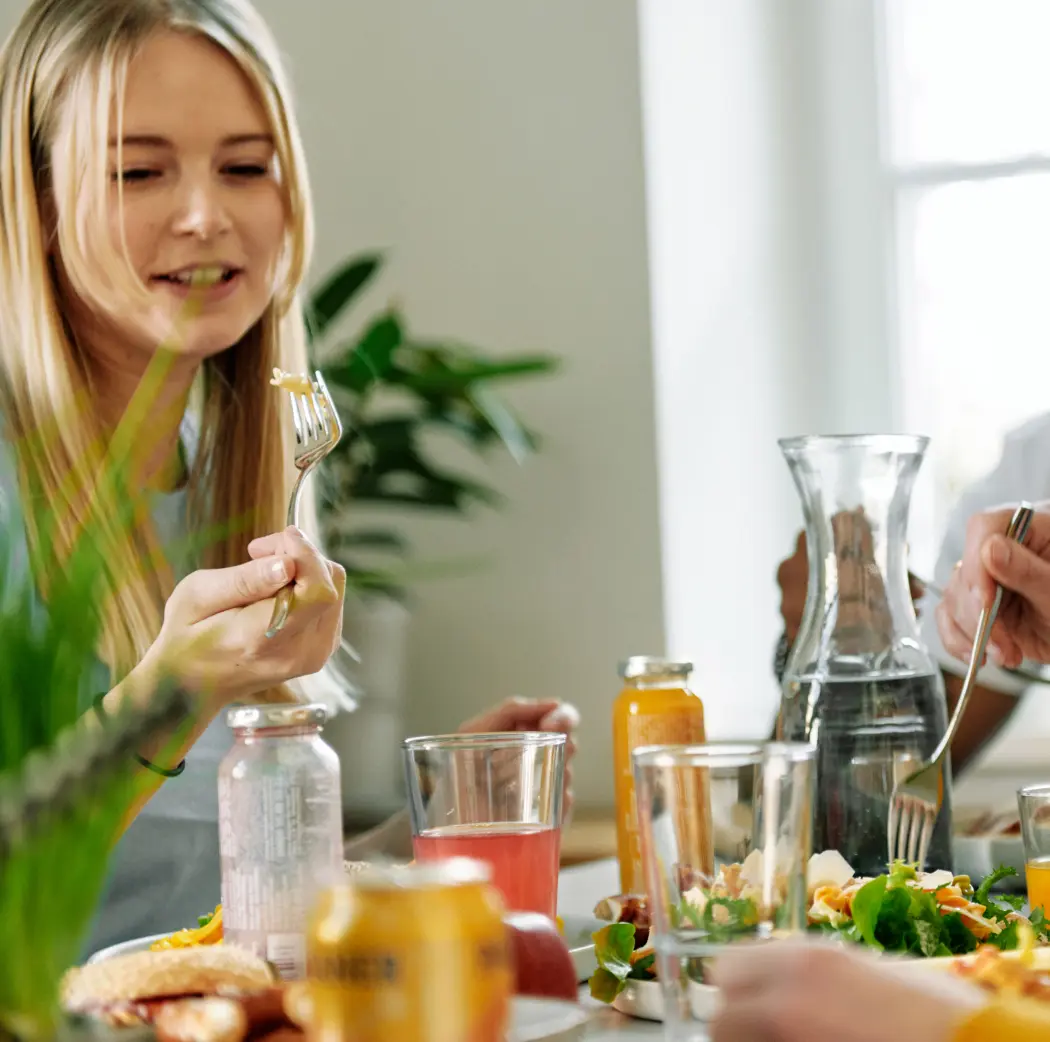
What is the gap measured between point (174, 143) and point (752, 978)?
1.10m

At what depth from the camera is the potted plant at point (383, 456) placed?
2191 millimetres

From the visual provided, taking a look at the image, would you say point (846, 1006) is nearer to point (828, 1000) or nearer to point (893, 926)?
point (828, 1000)

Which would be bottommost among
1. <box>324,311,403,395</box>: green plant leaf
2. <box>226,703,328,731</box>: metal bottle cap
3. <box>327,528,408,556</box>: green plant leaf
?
<box>226,703,328,731</box>: metal bottle cap

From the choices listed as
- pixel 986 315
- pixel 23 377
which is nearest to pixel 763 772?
pixel 23 377

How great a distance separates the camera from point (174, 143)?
1.39m

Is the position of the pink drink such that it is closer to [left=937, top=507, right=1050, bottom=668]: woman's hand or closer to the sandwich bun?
the sandwich bun

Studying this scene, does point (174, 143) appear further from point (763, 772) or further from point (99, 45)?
point (763, 772)

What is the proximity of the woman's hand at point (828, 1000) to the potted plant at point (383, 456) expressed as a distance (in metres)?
1.72

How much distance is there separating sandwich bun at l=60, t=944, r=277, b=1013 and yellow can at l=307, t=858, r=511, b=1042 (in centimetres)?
15

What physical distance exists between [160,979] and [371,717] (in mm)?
1668

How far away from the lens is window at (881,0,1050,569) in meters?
2.51

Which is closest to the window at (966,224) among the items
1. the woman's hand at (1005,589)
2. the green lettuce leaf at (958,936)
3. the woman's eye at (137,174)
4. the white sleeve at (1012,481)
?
the white sleeve at (1012,481)

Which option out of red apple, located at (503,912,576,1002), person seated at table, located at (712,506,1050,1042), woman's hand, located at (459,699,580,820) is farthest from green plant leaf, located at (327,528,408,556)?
person seated at table, located at (712,506,1050,1042)

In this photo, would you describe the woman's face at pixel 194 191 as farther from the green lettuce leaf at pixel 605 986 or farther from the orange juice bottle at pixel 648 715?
the green lettuce leaf at pixel 605 986
